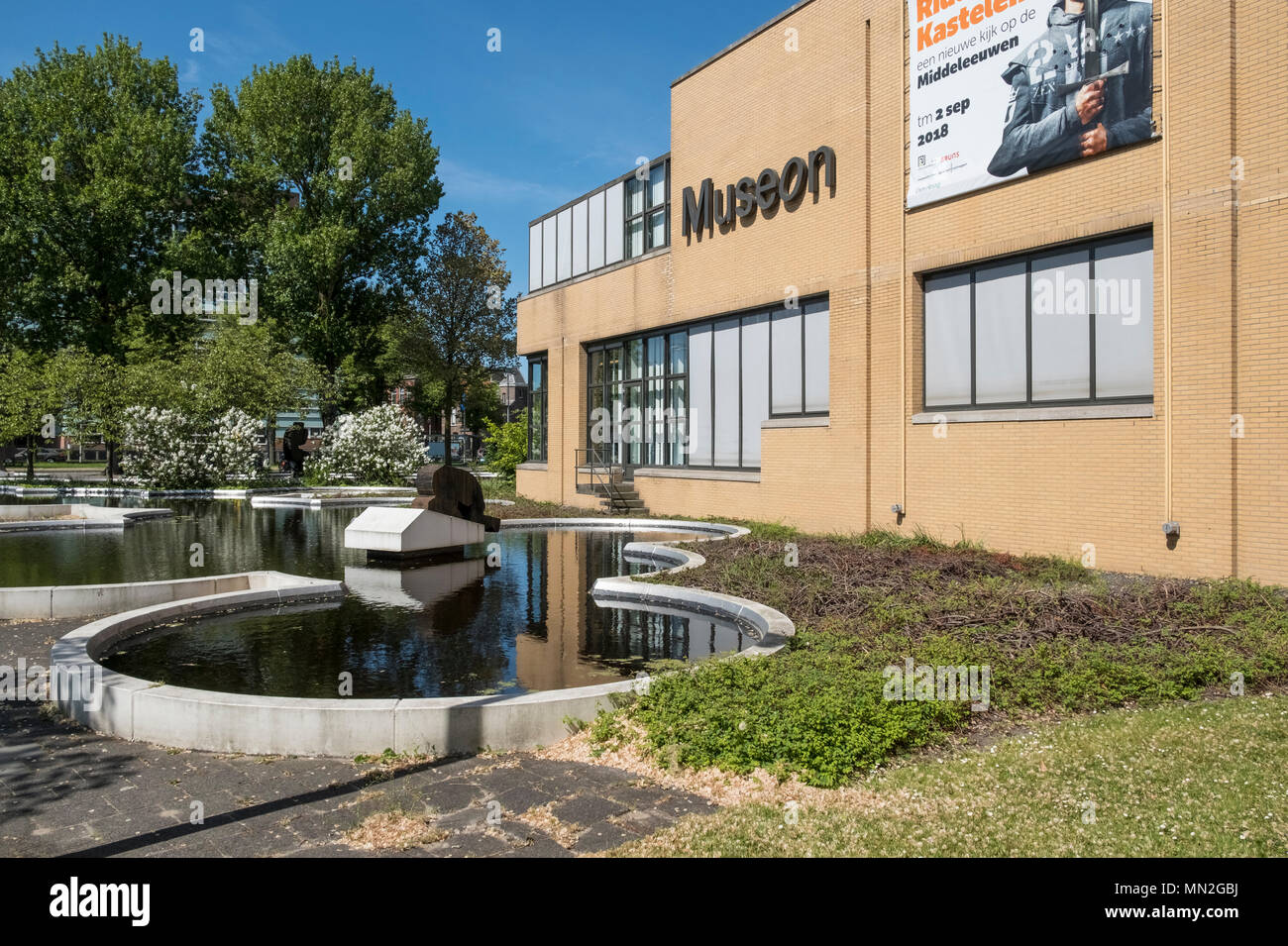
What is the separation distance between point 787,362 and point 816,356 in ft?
3.55

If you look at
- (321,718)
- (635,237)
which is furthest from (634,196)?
(321,718)

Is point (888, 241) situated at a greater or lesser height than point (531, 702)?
greater

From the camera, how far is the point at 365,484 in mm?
37688

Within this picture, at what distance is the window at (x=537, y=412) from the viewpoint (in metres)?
32.0

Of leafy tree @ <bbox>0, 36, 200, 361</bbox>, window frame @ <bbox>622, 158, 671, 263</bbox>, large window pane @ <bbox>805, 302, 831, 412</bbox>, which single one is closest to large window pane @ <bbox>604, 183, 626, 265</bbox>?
window frame @ <bbox>622, 158, 671, 263</bbox>

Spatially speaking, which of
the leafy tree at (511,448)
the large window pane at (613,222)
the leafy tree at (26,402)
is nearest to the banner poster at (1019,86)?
the large window pane at (613,222)

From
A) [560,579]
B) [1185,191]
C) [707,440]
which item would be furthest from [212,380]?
[1185,191]

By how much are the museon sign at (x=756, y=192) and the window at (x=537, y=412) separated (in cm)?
1041

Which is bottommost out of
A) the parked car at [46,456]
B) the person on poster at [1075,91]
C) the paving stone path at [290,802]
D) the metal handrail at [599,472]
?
the paving stone path at [290,802]

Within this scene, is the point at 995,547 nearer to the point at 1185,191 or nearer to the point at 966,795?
the point at 1185,191

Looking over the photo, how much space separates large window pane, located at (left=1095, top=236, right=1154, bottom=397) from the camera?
13.1 m

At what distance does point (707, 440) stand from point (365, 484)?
781 inches

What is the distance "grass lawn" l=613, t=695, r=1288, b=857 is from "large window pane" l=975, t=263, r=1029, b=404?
33.4ft

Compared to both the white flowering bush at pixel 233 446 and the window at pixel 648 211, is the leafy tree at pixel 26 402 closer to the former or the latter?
the white flowering bush at pixel 233 446
